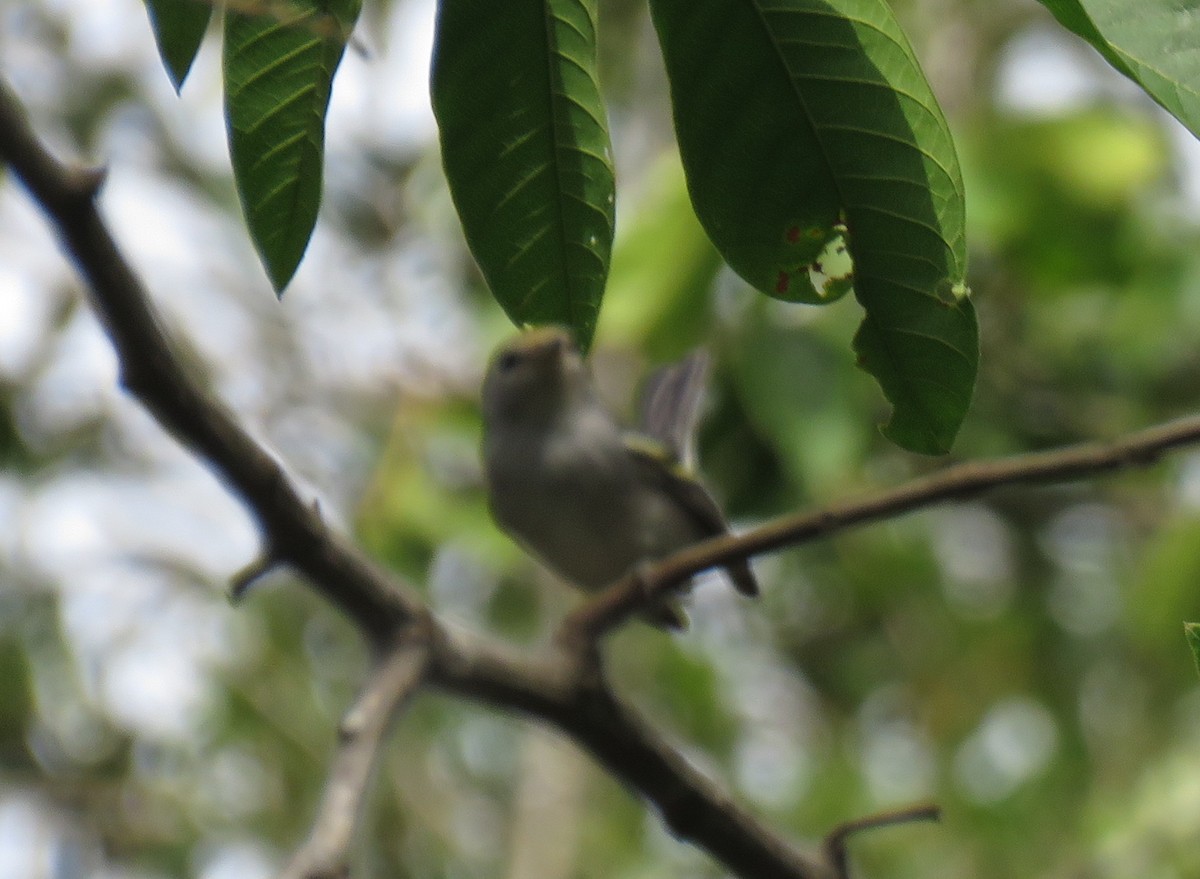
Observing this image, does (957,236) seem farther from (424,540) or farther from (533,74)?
(424,540)

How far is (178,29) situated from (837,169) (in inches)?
20.7

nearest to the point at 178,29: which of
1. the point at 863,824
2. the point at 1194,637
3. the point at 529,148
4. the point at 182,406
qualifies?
the point at 529,148

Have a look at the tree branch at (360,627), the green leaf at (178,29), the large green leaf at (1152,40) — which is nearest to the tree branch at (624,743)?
the tree branch at (360,627)

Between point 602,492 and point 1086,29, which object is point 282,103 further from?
point 602,492

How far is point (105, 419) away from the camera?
20.9 feet

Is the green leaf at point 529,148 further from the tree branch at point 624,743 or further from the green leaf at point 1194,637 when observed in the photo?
the tree branch at point 624,743

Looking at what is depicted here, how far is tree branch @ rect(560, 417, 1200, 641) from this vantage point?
1510 millimetres

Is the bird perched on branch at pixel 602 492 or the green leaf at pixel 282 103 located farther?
the bird perched on branch at pixel 602 492

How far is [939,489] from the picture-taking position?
1606 millimetres

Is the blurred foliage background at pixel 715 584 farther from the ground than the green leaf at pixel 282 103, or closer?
closer

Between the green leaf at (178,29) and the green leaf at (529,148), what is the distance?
0.62ft

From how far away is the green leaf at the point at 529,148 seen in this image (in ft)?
3.50

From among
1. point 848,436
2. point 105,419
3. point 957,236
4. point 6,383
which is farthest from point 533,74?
point 105,419

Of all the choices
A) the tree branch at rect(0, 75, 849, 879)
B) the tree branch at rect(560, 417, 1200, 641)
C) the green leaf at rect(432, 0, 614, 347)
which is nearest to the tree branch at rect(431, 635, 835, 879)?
the tree branch at rect(0, 75, 849, 879)
